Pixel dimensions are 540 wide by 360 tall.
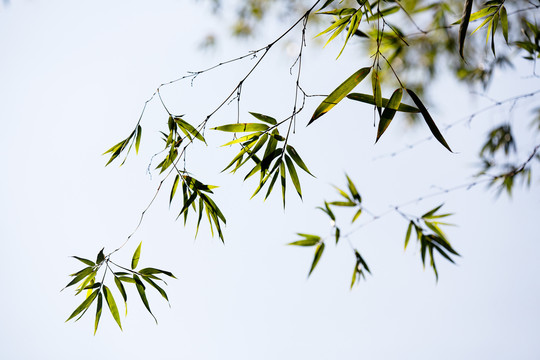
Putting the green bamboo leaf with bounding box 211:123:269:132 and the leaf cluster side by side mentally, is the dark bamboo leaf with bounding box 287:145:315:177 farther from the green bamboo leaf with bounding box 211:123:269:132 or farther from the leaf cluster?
the leaf cluster

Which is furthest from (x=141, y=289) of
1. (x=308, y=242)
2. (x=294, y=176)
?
(x=308, y=242)

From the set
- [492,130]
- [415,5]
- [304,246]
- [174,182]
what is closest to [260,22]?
[415,5]

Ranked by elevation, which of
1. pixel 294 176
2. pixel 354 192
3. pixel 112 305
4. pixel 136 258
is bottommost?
pixel 112 305

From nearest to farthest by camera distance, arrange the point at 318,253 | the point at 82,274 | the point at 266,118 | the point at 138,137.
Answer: the point at 266,118 < the point at 82,274 < the point at 138,137 < the point at 318,253

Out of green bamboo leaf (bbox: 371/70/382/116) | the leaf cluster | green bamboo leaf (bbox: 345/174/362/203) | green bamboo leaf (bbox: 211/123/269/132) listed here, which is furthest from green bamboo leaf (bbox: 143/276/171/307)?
green bamboo leaf (bbox: 345/174/362/203)

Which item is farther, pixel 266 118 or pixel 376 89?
pixel 266 118

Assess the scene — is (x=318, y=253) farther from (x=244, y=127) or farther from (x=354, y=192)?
(x=244, y=127)

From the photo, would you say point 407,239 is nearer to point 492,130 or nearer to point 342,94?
point 342,94

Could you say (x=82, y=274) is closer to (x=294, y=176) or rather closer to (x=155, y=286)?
(x=155, y=286)

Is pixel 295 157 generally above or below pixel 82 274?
above

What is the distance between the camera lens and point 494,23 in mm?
1055

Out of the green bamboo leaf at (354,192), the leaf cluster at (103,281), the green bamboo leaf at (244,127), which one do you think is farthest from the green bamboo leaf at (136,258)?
the green bamboo leaf at (354,192)

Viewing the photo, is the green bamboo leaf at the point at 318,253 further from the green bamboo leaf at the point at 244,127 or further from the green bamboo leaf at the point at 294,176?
the green bamboo leaf at the point at 244,127

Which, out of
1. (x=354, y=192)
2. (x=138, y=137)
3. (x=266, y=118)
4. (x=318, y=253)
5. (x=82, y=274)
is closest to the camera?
(x=266, y=118)
